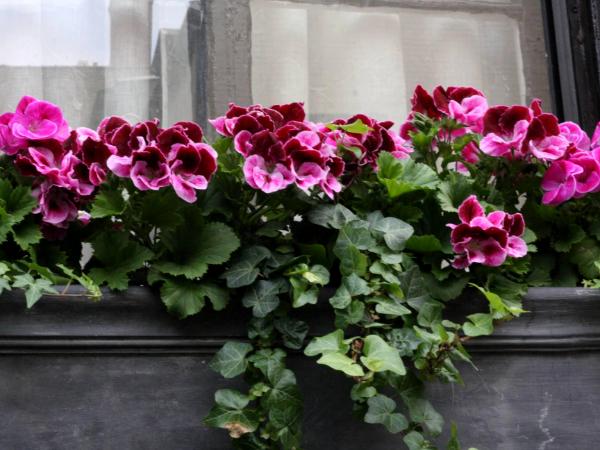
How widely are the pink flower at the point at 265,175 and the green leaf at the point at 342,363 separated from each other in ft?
0.75

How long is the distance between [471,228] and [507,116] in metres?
0.21

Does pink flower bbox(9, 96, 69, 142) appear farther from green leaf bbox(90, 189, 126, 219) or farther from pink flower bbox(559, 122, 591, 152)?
pink flower bbox(559, 122, 591, 152)

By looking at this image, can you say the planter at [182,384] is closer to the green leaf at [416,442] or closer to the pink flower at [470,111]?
the green leaf at [416,442]

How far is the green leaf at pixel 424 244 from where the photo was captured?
109 centimetres

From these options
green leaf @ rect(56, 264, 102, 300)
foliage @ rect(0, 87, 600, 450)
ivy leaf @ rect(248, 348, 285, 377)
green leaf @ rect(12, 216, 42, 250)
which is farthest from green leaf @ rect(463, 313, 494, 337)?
green leaf @ rect(12, 216, 42, 250)

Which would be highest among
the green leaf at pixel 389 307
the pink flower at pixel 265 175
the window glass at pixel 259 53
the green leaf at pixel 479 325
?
the window glass at pixel 259 53

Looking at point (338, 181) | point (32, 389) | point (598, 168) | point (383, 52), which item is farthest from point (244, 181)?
point (383, 52)

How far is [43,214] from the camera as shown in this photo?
1066mm

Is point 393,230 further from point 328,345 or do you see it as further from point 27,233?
point 27,233

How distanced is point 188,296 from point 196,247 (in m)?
0.07

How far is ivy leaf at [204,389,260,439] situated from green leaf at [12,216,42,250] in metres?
0.31

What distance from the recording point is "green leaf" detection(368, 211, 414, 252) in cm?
105

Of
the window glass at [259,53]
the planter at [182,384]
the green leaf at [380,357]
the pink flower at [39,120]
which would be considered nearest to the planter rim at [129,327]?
the planter at [182,384]

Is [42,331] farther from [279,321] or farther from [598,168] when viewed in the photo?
[598,168]
